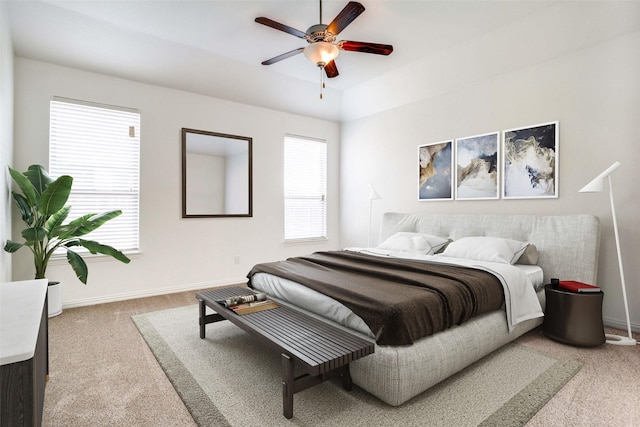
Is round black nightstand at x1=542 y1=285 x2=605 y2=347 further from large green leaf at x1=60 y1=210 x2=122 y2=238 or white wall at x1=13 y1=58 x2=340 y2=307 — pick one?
large green leaf at x1=60 y1=210 x2=122 y2=238

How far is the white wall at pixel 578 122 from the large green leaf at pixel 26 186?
4413 mm

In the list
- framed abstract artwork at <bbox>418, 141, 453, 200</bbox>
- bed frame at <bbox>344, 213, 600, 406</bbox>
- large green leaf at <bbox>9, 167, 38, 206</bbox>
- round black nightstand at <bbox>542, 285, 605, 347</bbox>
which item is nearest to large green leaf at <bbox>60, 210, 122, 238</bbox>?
large green leaf at <bbox>9, 167, 38, 206</bbox>

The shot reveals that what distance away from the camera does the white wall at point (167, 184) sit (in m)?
3.51

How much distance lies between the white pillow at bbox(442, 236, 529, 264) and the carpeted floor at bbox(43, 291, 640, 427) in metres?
0.71

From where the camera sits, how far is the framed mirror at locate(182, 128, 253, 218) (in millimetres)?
4469

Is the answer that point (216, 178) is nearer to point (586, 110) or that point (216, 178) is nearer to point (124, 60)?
point (124, 60)

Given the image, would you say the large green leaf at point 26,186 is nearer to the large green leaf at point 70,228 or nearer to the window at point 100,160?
the large green leaf at point 70,228

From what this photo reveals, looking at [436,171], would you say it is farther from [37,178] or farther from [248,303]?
[37,178]

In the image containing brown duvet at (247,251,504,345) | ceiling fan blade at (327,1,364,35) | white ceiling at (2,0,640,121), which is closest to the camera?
brown duvet at (247,251,504,345)

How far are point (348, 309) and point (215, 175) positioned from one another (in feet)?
10.8

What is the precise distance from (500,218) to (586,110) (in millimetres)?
1305

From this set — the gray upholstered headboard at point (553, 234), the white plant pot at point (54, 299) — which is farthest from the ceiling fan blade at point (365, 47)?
the white plant pot at point (54, 299)

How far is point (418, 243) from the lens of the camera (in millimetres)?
3867

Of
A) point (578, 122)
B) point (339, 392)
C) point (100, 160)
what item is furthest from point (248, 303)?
point (578, 122)
